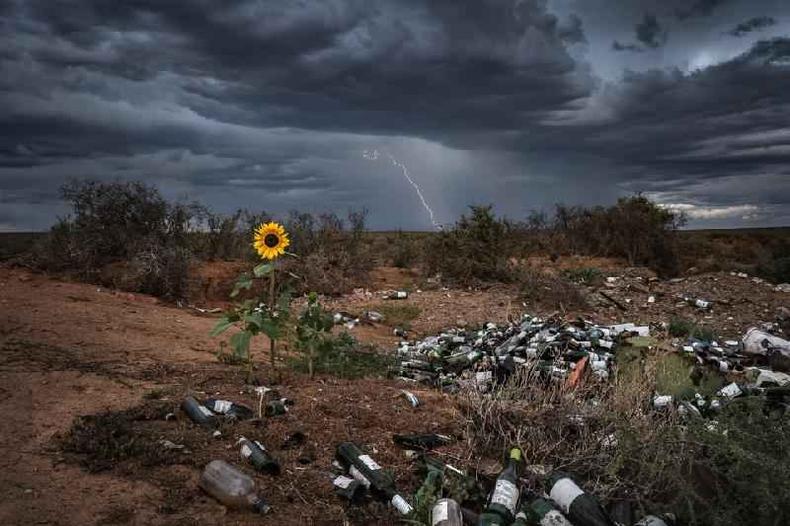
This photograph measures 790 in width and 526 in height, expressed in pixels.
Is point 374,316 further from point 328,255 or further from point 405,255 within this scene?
point 405,255

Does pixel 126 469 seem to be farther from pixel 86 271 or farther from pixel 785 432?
pixel 86 271

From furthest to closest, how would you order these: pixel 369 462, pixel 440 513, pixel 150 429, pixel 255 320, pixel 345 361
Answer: pixel 345 361, pixel 255 320, pixel 150 429, pixel 369 462, pixel 440 513

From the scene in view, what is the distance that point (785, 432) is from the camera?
10.1 ft

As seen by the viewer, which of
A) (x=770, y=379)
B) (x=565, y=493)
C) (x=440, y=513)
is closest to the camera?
(x=440, y=513)

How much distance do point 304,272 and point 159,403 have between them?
8853 mm

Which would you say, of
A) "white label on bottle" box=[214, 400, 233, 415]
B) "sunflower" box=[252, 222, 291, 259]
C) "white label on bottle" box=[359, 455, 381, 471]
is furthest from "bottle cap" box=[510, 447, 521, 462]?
"sunflower" box=[252, 222, 291, 259]

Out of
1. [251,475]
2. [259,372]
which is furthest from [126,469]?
[259,372]

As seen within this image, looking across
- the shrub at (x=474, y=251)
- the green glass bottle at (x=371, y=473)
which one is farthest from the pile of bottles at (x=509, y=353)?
the shrub at (x=474, y=251)

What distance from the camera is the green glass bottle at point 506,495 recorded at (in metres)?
3.08

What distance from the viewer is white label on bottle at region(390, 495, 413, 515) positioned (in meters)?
3.14

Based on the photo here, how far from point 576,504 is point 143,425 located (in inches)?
102

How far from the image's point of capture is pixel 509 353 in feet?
23.0

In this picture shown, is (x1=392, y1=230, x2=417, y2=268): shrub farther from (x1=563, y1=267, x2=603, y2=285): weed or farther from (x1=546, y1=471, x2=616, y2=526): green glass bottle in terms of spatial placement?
(x1=546, y1=471, x2=616, y2=526): green glass bottle

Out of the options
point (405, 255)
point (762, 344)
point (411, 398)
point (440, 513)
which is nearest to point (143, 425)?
point (411, 398)
